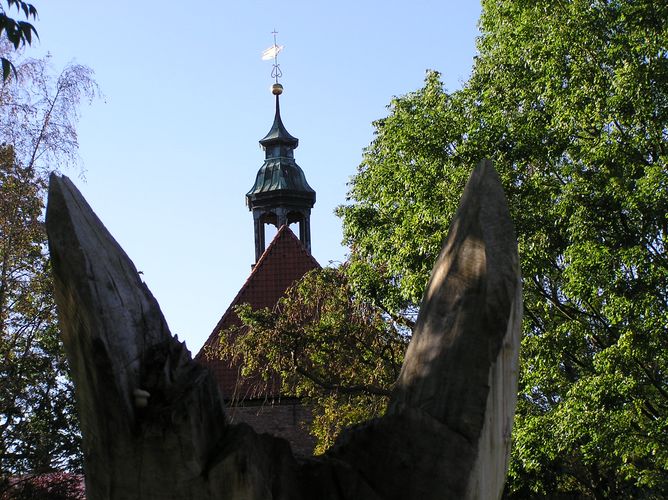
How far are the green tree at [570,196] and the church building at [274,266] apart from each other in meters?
6.03

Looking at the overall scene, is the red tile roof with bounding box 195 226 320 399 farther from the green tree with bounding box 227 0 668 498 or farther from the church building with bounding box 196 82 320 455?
the green tree with bounding box 227 0 668 498

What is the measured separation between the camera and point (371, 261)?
21297 mm

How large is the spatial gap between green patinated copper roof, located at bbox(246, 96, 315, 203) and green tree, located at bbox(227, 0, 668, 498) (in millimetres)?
29919

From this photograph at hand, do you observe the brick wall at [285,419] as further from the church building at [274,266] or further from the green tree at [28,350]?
the green tree at [28,350]

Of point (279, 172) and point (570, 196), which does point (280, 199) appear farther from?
point (570, 196)

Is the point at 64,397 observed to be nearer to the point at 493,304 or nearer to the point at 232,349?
the point at 232,349

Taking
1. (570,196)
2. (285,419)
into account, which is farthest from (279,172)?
(570,196)

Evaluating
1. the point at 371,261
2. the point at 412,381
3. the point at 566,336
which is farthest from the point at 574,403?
the point at 412,381

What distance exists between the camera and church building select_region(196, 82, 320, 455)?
3341 centimetres

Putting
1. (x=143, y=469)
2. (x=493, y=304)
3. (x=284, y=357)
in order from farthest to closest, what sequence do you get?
1. (x=284, y=357)
2. (x=493, y=304)
3. (x=143, y=469)

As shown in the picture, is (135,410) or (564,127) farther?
(564,127)

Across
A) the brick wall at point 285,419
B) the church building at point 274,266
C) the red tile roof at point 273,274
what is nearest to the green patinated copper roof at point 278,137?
the church building at point 274,266

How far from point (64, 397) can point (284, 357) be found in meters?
4.18

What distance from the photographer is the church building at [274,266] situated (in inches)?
1315
